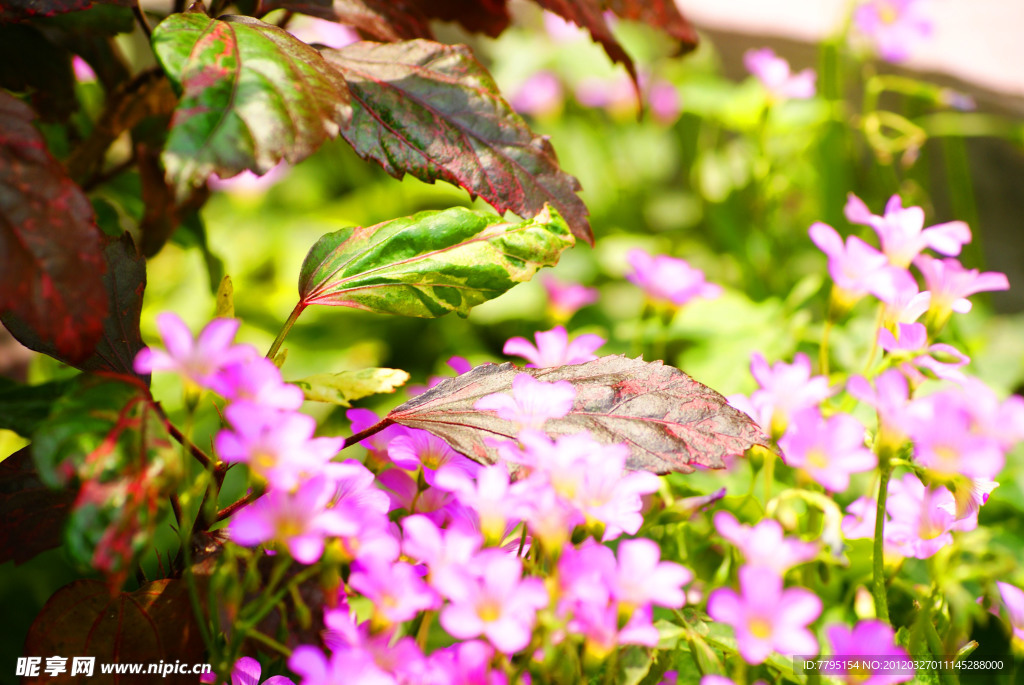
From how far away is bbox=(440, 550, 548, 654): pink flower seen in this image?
0.41 meters

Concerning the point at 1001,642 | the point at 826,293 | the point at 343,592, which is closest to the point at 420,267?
the point at 343,592

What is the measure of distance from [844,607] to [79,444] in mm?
653

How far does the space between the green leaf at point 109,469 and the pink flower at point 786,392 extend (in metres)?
0.43

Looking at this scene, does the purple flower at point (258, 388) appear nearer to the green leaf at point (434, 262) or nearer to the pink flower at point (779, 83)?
the green leaf at point (434, 262)

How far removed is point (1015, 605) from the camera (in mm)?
564

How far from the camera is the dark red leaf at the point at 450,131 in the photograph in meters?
0.59

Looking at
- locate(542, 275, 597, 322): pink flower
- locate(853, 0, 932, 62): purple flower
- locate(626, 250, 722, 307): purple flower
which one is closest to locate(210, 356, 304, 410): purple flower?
locate(626, 250, 722, 307): purple flower

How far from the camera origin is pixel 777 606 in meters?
0.41

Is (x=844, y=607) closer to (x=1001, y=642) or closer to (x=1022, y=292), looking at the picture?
(x=1001, y=642)

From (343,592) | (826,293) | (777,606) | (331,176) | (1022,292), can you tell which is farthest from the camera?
(331,176)

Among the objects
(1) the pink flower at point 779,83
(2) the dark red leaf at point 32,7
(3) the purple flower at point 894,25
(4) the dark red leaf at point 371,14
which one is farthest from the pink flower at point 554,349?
(3) the purple flower at point 894,25

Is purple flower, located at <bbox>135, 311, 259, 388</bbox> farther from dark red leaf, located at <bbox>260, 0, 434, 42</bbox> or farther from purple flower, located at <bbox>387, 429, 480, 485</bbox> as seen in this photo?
dark red leaf, located at <bbox>260, 0, 434, 42</bbox>

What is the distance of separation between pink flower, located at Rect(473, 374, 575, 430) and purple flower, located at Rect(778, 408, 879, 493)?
→ 0.49ft

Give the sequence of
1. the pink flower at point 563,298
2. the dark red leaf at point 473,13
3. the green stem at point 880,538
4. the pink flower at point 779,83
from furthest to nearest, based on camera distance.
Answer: the pink flower at point 779,83, the pink flower at point 563,298, the dark red leaf at point 473,13, the green stem at point 880,538
